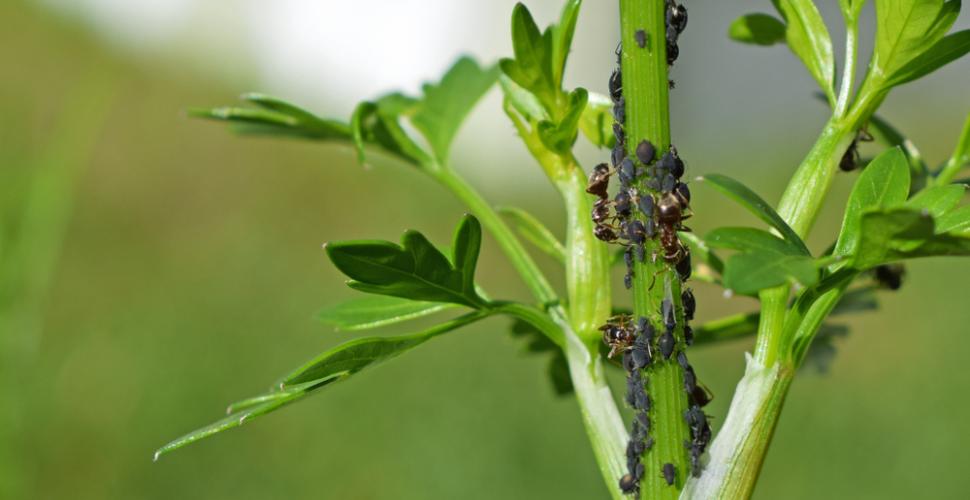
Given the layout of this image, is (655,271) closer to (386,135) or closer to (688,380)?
(688,380)

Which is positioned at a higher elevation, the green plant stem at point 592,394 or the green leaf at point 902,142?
the green leaf at point 902,142

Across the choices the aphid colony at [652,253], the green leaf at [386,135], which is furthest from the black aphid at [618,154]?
the green leaf at [386,135]

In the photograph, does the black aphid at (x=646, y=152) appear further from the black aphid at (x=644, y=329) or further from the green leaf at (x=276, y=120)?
the green leaf at (x=276, y=120)

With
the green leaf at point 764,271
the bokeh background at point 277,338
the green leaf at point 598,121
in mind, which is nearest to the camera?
the green leaf at point 764,271

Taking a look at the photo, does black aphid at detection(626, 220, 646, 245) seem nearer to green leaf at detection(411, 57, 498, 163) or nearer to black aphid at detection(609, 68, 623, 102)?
black aphid at detection(609, 68, 623, 102)

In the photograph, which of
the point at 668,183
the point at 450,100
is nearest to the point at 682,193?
the point at 668,183

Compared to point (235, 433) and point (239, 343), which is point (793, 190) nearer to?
point (235, 433)
